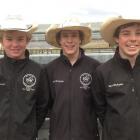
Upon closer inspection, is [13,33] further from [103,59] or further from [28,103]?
[103,59]

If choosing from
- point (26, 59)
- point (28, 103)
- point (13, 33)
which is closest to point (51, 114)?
point (28, 103)

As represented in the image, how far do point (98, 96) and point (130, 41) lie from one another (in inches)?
29.8

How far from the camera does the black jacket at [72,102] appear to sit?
201 inches

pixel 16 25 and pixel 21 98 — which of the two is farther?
pixel 16 25

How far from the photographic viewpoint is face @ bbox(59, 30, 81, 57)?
5.25 m

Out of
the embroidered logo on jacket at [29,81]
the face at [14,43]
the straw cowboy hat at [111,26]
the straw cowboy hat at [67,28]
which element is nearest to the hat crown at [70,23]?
the straw cowboy hat at [67,28]

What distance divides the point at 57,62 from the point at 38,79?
1.10ft

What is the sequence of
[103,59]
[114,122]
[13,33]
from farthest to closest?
1. [103,59]
2. [13,33]
3. [114,122]

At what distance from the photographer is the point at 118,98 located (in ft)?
16.0

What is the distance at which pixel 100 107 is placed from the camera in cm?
517

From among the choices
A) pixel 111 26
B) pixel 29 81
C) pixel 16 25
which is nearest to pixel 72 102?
pixel 29 81

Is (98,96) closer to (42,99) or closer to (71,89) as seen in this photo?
(71,89)

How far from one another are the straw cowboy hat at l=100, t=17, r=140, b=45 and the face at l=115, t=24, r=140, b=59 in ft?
0.30

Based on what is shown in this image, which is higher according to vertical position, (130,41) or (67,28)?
(67,28)
